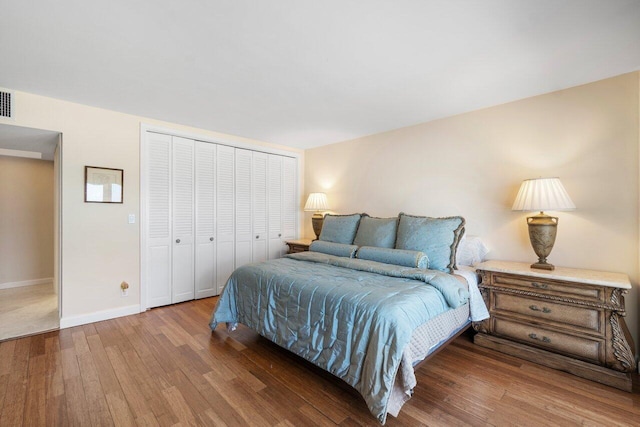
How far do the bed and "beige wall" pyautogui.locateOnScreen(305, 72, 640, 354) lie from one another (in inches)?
33.1

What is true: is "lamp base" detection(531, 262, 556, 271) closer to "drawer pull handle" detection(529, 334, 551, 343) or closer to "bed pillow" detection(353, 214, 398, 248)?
"drawer pull handle" detection(529, 334, 551, 343)

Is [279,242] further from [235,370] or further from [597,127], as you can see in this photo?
[597,127]

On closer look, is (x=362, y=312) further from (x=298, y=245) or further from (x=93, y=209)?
(x=93, y=209)

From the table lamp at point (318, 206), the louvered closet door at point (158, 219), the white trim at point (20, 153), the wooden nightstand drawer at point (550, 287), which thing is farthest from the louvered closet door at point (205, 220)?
the wooden nightstand drawer at point (550, 287)

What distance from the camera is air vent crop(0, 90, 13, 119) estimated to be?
252cm

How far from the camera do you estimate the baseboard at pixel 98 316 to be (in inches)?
114

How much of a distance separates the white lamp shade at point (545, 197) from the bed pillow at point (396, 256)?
3.07 feet

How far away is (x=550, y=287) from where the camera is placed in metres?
2.22

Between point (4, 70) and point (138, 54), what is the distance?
118cm

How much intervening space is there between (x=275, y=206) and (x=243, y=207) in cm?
58

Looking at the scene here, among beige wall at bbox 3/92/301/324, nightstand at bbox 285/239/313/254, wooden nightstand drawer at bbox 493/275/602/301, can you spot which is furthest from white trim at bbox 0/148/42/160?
wooden nightstand drawer at bbox 493/275/602/301

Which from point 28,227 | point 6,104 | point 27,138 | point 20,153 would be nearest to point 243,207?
point 27,138

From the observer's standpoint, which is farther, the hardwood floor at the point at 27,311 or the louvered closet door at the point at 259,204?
the louvered closet door at the point at 259,204

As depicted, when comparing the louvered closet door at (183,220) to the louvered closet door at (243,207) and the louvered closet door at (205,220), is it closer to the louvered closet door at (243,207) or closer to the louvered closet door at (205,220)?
the louvered closet door at (205,220)
